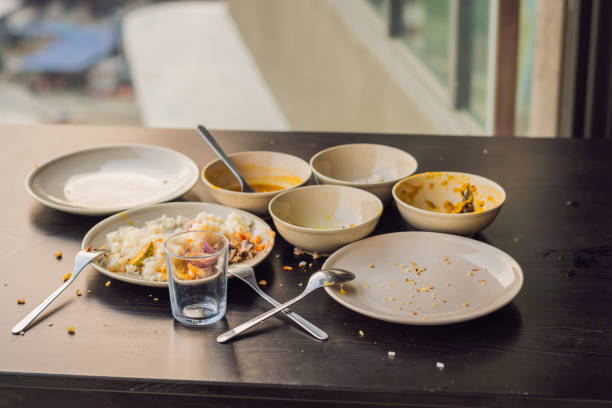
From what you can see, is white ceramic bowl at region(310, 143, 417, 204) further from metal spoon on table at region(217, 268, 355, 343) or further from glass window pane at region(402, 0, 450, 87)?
glass window pane at region(402, 0, 450, 87)

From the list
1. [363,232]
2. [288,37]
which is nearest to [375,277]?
[363,232]

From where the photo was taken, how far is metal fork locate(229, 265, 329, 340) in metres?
0.89

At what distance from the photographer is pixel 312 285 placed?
96 centimetres

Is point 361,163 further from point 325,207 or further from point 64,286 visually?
point 64,286

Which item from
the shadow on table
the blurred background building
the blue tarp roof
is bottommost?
the blue tarp roof

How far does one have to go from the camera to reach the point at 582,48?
1.99m

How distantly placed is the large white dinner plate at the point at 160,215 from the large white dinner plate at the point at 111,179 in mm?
51

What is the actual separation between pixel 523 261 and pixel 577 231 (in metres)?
0.16

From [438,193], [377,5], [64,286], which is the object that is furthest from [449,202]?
[377,5]

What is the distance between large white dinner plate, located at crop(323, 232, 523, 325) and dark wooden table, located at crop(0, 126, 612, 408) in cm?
3

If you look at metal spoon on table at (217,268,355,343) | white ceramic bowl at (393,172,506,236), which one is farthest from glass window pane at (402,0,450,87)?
metal spoon on table at (217,268,355,343)

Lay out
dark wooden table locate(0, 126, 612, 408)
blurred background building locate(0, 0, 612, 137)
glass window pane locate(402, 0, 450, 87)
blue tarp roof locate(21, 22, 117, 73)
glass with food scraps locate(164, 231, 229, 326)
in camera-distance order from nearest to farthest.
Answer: dark wooden table locate(0, 126, 612, 408), glass with food scraps locate(164, 231, 229, 326), blurred background building locate(0, 0, 612, 137), glass window pane locate(402, 0, 450, 87), blue tarp roof locate(21, 22, 117, 73)

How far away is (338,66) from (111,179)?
2794 millimetres

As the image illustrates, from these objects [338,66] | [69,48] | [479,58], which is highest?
[479,58]
